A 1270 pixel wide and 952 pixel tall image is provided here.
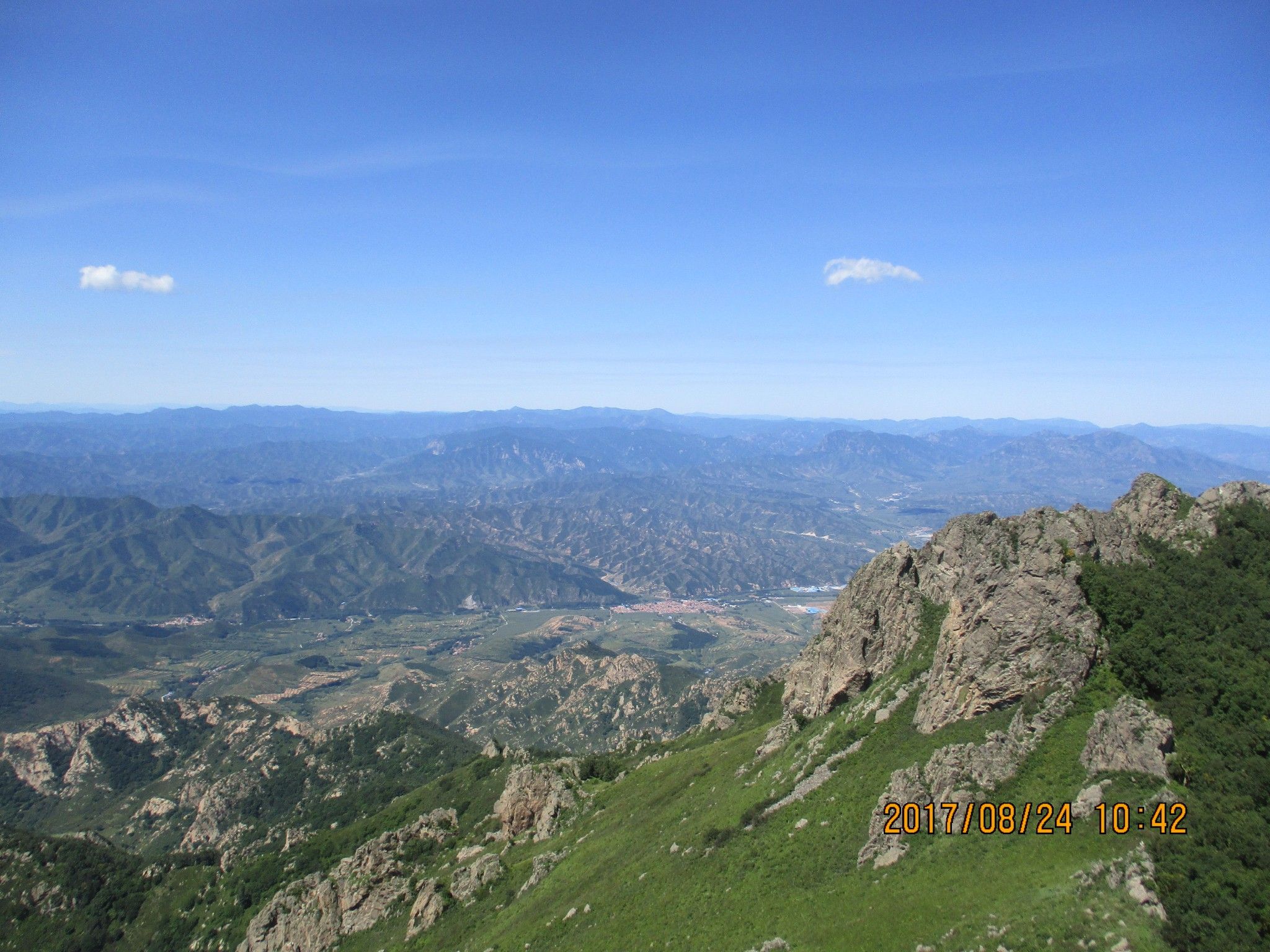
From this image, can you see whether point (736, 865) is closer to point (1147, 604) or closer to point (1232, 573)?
point (1147, 604)

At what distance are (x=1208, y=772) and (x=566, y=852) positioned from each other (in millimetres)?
63560

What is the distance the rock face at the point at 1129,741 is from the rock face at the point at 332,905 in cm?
7701

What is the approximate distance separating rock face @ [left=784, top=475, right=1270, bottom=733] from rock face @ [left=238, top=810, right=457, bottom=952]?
2328 inches

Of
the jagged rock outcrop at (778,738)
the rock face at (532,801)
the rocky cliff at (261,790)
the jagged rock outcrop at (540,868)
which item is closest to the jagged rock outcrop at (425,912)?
the jagged rock outcrop at (540,868)

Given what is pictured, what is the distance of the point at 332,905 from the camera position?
90312 millimetres

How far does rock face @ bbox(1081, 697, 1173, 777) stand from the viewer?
1503 inches

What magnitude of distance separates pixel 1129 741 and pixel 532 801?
7943 centimetres

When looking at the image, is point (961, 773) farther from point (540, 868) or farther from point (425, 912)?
point (425, 912)

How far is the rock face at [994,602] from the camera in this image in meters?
49.2

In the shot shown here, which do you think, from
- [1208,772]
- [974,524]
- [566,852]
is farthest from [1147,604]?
[566,852]

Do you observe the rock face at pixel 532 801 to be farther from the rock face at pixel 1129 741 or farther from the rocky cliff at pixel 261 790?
the rocky cliff at pixel 261 790

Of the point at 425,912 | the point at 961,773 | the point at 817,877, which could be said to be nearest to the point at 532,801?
the point at 425,912

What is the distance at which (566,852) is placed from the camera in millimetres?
78938

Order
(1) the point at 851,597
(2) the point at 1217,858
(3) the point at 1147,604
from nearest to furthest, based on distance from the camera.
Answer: (2) the point at 1217,858, (3) the point at 1147,604, (1) the point at 851,597
